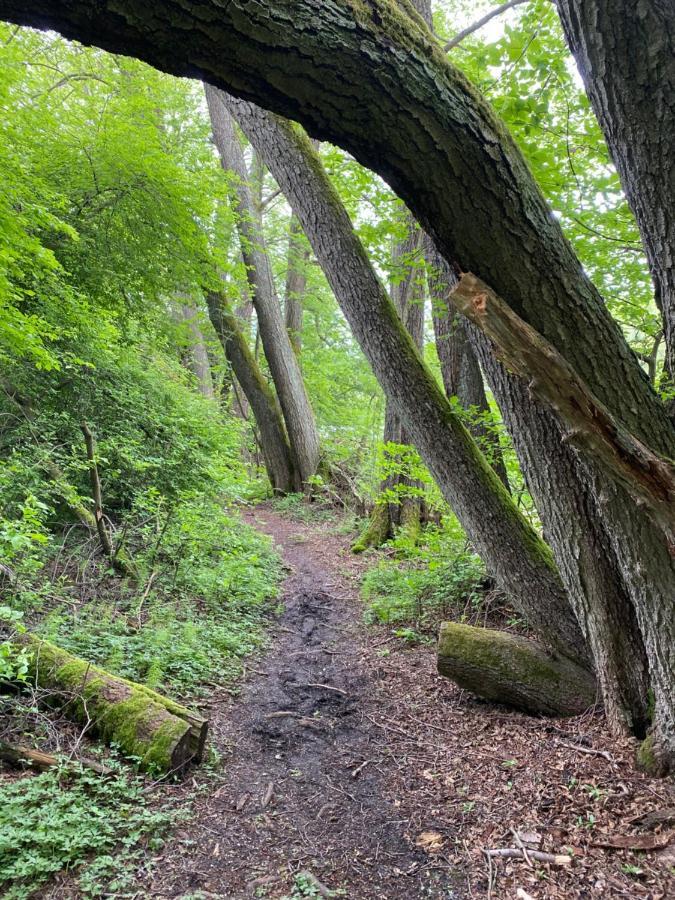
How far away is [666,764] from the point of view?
2.55 metres

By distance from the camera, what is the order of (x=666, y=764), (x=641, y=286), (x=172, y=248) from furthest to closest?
(x=172, y=248)
(x=641, y=286)
(x=666, y=764)

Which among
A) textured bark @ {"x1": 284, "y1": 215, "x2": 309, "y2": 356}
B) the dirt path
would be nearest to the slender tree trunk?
the dirt path

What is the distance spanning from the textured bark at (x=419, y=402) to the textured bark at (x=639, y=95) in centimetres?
179

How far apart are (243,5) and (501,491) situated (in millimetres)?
3142

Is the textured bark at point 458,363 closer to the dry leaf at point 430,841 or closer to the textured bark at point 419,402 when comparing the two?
the textured bark at point 419,402

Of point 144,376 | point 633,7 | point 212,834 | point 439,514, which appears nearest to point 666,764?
point 212,834

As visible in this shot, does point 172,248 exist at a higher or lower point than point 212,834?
higher

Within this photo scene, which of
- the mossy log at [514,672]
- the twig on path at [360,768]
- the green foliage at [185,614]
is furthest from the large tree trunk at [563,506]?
the green foliage at [185,614]

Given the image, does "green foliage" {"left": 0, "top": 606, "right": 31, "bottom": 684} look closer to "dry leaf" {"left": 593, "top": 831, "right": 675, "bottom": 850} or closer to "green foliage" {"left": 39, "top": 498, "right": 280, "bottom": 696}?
"green foliage" {"left": 39, "top": 498, "right": 280, "bottom": 696}

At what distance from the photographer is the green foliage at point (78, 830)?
6.86 feet

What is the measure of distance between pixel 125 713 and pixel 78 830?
74 centimetres

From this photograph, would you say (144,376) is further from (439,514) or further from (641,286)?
(641,286)

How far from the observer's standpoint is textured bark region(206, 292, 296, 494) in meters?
12.2

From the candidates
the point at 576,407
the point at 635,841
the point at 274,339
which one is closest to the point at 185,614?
the point at 635,841
